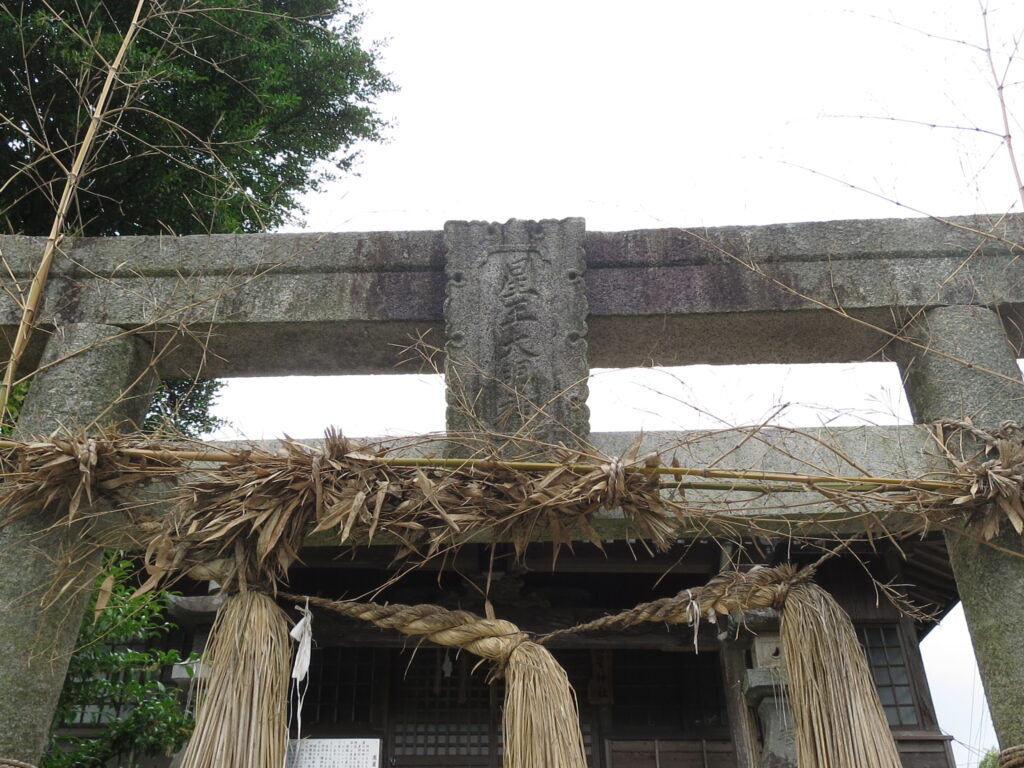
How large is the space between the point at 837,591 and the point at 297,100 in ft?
16.8

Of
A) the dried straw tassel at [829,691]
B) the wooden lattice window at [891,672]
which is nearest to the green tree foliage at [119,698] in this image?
the dried straw tassel at [829,691]

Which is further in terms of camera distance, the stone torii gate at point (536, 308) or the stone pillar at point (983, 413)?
the stone torii gate at point (536, 308)

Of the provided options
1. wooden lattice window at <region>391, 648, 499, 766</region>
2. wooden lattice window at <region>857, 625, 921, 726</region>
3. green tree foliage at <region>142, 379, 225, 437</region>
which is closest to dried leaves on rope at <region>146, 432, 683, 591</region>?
wooden lattice window at <region>391, 648, 499, 766</region>

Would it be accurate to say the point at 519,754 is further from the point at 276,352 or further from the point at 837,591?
the point at 837,591

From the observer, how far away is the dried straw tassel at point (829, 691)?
2438 millimetres

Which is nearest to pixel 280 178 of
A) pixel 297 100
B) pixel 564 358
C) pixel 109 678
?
pixel 297 100

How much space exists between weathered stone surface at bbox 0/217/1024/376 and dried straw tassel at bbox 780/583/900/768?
1.00 metres

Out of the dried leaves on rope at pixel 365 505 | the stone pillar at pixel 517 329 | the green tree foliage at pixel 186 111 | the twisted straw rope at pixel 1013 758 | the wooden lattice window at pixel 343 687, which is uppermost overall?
the green tree foliage at pixel 186 111

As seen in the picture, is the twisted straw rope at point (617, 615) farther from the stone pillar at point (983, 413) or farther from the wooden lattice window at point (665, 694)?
the wooden lattice window at point (665, 694)

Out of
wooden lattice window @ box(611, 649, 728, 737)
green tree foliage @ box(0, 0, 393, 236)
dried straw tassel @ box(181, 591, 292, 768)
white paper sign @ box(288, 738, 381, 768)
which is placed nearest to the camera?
dried straw tassel @ box(181, 591, 292, 768)

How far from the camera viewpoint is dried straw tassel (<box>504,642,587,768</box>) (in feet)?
8.17

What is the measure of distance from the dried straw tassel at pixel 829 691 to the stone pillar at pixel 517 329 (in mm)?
851

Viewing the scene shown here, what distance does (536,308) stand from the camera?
10.3 ft

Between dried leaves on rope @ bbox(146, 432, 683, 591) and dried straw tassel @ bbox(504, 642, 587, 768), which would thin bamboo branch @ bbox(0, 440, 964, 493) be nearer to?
dried leaves on rope @ bbox(146, 432, 683, 591)
